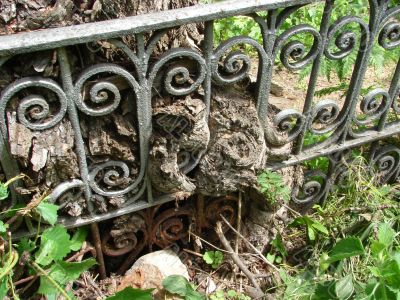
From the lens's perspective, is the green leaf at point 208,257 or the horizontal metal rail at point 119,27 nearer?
the horizontal metal rail at point 119,27

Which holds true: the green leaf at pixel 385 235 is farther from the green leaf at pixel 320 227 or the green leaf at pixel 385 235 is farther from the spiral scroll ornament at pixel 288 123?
the spiral scroll ornament at pixel 288 123

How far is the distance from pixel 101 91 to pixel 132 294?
901 mm

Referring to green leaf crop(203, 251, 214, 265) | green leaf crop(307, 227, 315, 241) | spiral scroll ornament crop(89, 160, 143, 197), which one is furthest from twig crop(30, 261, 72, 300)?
green leaf crop(307, 227, 315, 241)

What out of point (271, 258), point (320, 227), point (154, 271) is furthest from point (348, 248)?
point (154, 271)

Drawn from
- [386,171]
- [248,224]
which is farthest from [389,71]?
[248,224]

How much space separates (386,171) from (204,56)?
171cm

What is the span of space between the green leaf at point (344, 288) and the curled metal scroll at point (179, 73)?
1.13m

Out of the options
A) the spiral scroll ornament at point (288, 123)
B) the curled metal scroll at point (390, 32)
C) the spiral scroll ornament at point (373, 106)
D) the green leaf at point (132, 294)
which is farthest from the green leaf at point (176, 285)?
the curled metal scroll at point (390, 32)

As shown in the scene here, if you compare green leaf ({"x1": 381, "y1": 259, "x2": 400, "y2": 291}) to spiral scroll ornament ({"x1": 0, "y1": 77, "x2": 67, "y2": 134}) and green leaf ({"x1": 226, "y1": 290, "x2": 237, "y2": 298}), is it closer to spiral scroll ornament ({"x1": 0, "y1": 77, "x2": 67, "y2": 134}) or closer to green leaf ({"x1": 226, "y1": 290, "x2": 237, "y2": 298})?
green leaf ({"x1": 226, "y1": 290, "x2": 237, "y2": 298})

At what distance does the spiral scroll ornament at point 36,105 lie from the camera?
1.87 metres

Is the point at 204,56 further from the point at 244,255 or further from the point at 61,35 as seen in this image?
the point at 244,255

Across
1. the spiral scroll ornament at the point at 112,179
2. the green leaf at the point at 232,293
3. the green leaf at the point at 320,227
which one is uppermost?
the spiral scroll ornament at the point at 112,179

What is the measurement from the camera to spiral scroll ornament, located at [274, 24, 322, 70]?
223 centimetres

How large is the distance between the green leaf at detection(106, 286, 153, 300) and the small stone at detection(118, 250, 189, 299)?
34cm
